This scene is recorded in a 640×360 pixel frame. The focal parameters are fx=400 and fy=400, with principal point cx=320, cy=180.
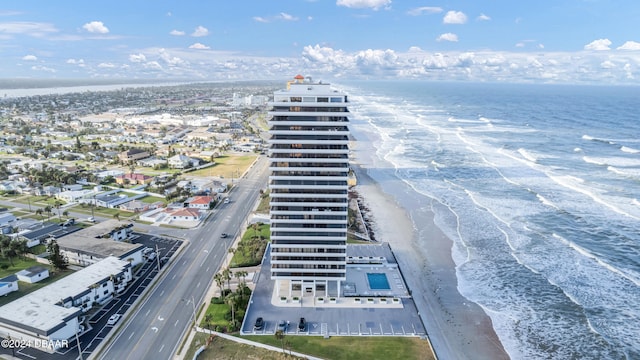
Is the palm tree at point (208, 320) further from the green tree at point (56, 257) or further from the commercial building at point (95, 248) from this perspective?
the green tree at point (56, 257)

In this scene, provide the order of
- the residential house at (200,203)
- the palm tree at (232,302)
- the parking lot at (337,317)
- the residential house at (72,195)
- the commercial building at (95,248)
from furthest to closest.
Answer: the residential house at (72,195) < the residential house at (200,203) < the commercial building at (95,248) < the palm tree at (232,302) < the parking lot at (337,317)

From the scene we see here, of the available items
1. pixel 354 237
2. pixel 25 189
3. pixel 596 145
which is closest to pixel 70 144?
pixel 25 189

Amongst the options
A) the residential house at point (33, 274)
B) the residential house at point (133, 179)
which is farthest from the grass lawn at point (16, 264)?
the residential house at point (133, 179)

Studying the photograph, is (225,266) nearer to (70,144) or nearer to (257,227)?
(257,227)

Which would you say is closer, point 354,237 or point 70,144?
point 354,237

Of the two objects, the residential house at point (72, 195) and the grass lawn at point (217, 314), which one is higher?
the residential house at point (72, 195)

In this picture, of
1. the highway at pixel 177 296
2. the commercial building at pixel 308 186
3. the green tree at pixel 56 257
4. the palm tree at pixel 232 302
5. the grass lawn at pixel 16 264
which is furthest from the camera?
the grass lawn at pixel 16 264

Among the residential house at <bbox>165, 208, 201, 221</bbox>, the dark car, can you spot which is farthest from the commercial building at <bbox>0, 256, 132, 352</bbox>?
the residential house at <bbox>165, 208, 201, 221</bbox>

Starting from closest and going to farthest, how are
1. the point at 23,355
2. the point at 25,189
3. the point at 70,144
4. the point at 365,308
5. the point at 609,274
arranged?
1. the point at 23,355
2. the point at 365,308
3. the point at 609,274
4. the point at 25,189
5. the point at 70,144
